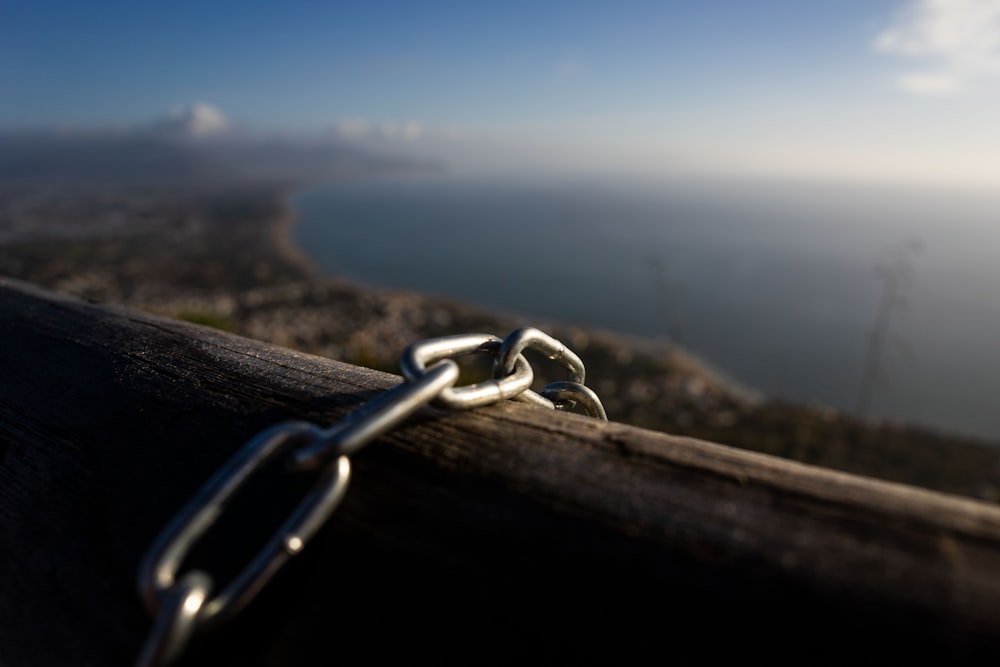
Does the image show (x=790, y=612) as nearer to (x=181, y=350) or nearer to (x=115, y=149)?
(x=181, y=350)

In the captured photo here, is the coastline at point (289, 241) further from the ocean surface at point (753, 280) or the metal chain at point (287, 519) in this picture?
the metal chain at point (287, 519)

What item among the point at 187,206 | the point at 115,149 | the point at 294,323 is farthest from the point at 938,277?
the point at 115,149

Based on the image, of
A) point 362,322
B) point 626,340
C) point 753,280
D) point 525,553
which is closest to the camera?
point 525,553

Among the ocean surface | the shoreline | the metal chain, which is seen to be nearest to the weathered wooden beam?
the metal chain

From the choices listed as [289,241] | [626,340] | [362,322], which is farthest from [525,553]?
[289,241]

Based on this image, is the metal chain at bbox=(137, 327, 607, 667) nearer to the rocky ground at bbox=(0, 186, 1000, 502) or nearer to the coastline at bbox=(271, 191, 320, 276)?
the rocky ground at bbox=(0, 186, 1000, 502)

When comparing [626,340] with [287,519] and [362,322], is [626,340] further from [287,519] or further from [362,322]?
[287,519]
